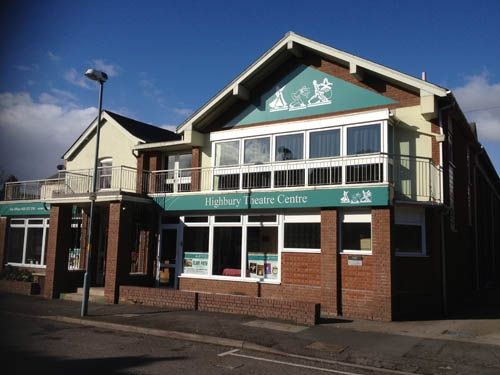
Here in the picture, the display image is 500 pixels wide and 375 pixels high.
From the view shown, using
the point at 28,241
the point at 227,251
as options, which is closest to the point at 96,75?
the point at 227,251

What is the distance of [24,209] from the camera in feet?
69.7

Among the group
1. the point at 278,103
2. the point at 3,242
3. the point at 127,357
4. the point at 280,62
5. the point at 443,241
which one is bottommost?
the point at 127,357

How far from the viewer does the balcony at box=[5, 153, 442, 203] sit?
13.9 m

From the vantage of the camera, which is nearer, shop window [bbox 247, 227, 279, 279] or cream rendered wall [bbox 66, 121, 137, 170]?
shop window [bbox 247, 227, 279, 279]

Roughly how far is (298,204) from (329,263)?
195 centimetres

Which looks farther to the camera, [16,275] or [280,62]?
[16,275]

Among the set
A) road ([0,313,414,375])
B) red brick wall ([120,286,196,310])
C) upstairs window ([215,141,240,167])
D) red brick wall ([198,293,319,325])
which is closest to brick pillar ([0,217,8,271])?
red brick wall ([120,286,196,310])

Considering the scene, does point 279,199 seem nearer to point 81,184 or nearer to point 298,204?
point 298,204

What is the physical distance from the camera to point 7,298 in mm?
16250

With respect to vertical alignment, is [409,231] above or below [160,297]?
above

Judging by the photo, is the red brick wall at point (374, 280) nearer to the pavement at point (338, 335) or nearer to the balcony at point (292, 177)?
the pavement at point (338, 335)

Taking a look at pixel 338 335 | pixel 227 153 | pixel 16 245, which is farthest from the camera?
pixel 16 245

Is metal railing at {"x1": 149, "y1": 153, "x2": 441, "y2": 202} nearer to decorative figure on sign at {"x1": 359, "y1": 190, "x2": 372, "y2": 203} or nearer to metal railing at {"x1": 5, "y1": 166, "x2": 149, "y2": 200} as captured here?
decorative figure on sign at {"x1": 359, "y1": 190, "x2": 372, "y2": 203}

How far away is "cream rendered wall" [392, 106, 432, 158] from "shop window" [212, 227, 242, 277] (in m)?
5.85
